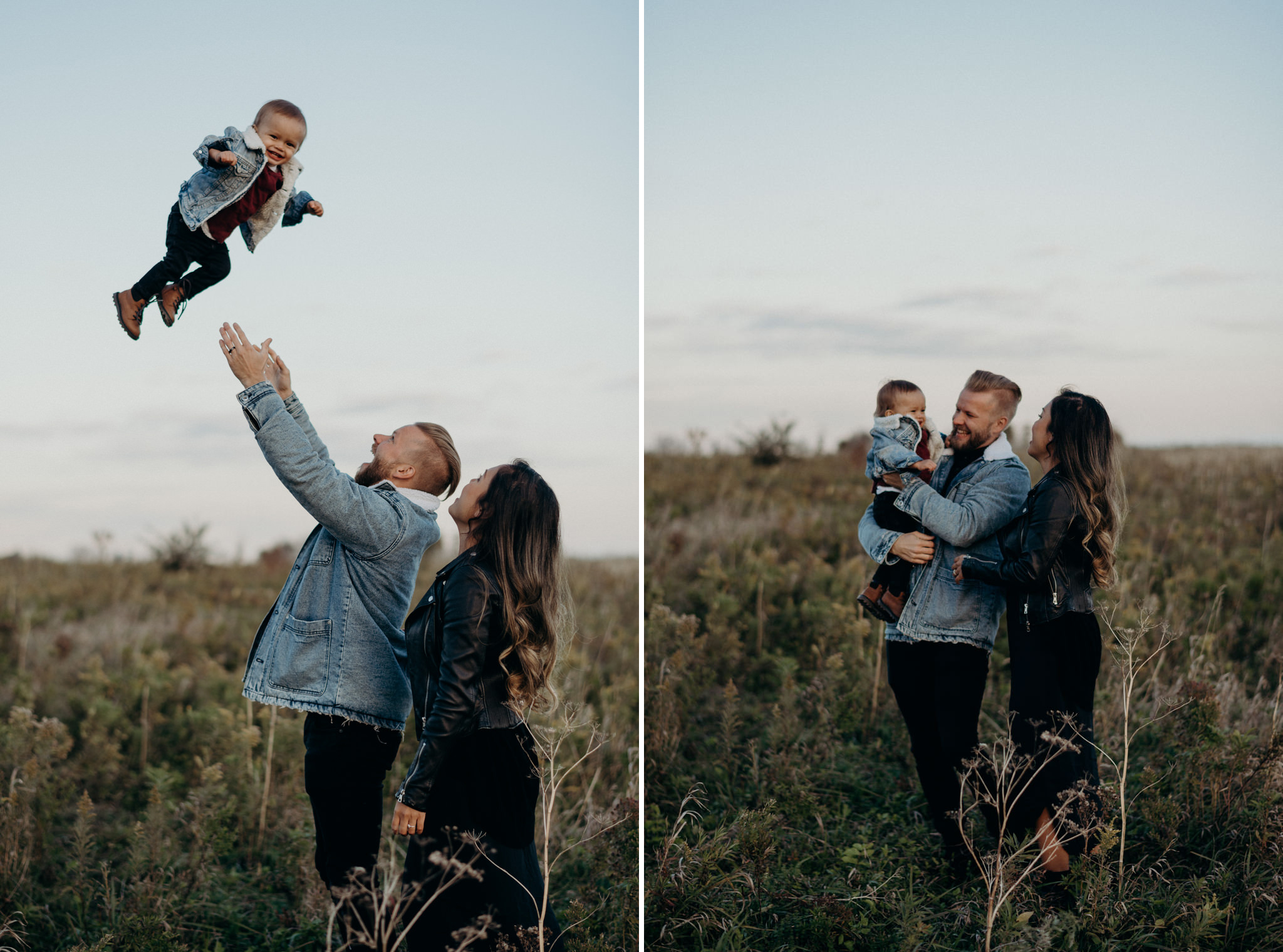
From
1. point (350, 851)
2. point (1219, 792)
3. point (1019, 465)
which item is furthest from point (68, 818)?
point (1219, 792)

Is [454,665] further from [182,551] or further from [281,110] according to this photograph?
[182,551]

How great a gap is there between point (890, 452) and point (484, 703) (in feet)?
6.45

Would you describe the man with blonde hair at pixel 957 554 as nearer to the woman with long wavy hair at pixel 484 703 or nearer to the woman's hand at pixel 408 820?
the woman with long wavy hair at pixel 484 703

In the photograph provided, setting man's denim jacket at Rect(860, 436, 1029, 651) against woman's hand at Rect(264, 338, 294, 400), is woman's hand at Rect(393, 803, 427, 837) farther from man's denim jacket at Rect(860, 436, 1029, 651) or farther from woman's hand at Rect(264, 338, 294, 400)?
man's denim jacket at Rect(860, 436, 1029, 651)

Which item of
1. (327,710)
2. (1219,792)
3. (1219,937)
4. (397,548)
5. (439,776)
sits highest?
(397,548)

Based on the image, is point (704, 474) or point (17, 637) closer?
point (17, 637)

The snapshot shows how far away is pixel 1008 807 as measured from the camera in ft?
13.5

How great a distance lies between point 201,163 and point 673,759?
436 cm

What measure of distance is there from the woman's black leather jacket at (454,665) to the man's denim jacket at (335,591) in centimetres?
15

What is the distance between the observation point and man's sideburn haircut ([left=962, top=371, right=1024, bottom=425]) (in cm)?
413

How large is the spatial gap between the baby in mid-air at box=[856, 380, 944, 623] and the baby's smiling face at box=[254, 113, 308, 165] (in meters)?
2.48

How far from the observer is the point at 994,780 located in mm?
4418

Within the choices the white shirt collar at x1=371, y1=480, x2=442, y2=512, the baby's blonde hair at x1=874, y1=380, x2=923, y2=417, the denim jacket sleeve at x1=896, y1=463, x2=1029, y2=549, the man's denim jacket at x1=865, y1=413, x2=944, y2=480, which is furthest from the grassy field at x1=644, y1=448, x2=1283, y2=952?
the white shirt collar at x1=371, y1=480, x2=442, y2=512

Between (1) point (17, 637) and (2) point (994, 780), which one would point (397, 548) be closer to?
(2) point (994, 780)
